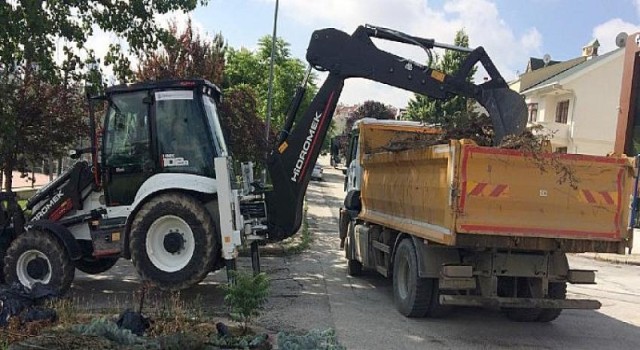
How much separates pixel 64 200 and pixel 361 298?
448 centimetres

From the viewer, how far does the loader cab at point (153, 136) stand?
25.5ft

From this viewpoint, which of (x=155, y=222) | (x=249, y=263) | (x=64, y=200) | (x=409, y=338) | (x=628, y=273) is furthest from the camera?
(x=628, y=273)

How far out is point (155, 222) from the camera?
7383mm

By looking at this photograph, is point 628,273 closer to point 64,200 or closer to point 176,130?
point 176,130

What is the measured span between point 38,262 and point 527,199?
6.15 meters

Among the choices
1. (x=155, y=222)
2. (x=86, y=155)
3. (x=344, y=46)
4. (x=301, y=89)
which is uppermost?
(x=344, y=46)

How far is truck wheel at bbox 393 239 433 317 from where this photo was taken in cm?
735

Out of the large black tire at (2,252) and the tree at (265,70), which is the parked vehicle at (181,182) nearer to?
the large black tire at (2,252)

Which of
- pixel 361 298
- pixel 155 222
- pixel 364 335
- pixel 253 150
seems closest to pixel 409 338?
pixel 364 335

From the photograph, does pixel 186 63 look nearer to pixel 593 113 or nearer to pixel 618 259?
pixel 618 259

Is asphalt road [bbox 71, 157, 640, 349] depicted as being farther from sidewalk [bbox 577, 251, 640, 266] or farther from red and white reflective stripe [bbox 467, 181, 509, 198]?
sidewalk [bbox 577, 251, 640, 266]

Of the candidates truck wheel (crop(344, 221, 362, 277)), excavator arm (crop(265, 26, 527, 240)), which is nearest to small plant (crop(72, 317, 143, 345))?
excavator arm (crop(265, 26, 527, 240))

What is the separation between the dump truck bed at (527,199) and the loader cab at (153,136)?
303 centimetres

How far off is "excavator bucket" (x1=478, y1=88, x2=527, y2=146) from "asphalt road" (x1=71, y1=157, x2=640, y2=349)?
96.2 inches
